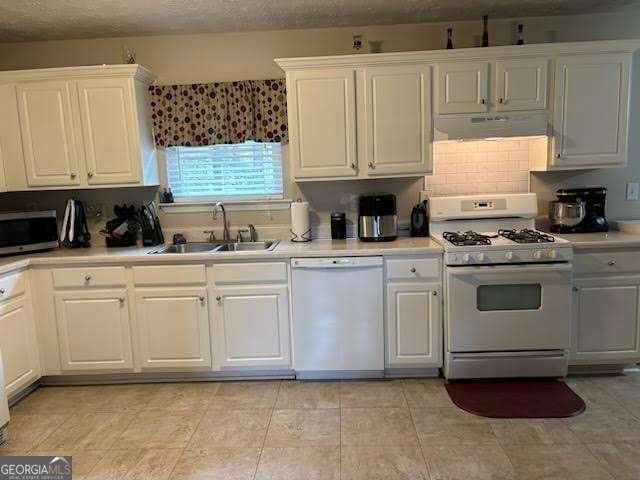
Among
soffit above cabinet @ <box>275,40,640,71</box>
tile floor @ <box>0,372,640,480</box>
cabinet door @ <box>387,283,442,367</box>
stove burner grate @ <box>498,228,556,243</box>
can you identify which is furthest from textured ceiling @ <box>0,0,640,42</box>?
tile floor @ <box>0,372,640,480</box>

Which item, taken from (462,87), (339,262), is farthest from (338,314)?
(462,87)

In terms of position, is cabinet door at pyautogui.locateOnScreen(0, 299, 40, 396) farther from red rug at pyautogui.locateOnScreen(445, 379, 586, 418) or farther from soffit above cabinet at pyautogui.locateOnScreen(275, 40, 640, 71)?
red rug at pyautogui.locateOnScreen(445, 379, 586, 418)

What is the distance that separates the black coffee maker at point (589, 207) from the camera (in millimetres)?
3250

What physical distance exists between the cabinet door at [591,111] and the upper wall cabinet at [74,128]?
2874 mm

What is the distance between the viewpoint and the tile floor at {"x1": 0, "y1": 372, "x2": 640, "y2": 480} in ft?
7.14

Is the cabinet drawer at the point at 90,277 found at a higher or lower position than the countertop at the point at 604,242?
lower

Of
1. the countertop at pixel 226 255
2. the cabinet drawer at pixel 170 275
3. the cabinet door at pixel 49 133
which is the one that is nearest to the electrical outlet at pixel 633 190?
the countertop at pixel 226 255

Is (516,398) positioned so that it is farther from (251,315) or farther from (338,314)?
(251,315)

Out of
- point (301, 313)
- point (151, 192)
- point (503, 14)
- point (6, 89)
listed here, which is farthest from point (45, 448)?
point (503, 14)

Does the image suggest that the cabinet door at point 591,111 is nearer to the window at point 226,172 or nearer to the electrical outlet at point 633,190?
the electrical outlet at point 633,190

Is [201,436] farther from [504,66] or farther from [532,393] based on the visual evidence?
Answer: [504,66]

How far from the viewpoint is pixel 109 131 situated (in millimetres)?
A: 3197

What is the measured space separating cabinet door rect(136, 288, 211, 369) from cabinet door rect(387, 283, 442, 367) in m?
1.21

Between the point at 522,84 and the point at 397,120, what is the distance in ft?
2.77
